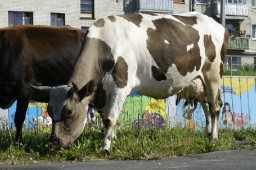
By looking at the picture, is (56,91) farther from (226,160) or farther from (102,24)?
(226,160)

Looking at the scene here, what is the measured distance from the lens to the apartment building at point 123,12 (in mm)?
→ 52000

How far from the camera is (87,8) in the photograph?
5494 cm

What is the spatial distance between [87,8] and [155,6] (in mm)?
6478

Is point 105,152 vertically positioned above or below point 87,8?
below

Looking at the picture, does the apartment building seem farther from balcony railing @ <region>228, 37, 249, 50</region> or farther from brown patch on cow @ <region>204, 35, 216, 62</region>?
brown patch on cow @ <region>204, 35, 216, 62</region>

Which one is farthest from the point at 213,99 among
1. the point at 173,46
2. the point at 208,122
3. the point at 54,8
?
the point at 54,8

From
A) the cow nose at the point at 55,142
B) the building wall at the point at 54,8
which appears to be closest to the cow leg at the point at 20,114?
the cow nose at the point at 55,142

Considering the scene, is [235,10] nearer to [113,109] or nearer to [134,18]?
[134,18]

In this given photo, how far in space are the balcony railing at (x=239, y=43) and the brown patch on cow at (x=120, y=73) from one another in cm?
5561

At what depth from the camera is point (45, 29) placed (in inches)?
458

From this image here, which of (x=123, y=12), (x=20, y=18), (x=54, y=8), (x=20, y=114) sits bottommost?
(x=20, y=114)

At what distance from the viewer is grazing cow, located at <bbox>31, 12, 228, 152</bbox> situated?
8625 millimetres

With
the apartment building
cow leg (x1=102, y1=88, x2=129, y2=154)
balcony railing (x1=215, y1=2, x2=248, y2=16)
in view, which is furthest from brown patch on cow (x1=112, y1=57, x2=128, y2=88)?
balcony railing (x1=215, y1=2, x2=248, y2=16)

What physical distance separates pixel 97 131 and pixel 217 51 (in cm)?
256
